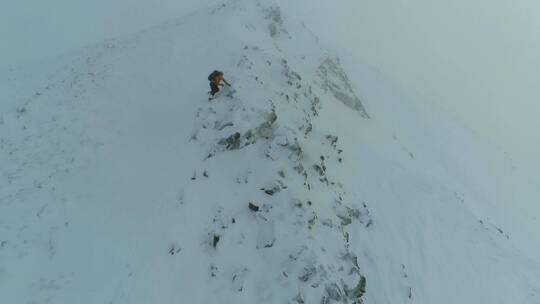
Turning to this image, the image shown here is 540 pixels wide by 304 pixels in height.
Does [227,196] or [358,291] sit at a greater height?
[358,291]

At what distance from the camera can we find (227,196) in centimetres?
1590

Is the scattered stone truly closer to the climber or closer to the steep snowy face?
the steep snowy face

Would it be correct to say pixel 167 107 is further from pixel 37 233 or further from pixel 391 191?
pixel 391 191

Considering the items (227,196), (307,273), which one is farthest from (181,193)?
(307,273)

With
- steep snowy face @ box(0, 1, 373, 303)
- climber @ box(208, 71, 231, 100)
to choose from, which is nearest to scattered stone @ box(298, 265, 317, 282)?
steep snowy face @ box(0, 1, 373, 303)

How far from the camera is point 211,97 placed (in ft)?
67.3

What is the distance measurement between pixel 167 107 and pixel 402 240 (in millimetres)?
12065

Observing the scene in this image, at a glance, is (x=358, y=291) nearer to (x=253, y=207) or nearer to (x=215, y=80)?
(x=253, y=207)

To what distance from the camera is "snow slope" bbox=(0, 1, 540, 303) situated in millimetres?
13789

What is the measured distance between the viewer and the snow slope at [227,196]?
13.8 m

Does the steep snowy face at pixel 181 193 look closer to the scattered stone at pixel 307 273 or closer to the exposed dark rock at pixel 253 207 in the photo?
the scattered stone at pixel 307 273

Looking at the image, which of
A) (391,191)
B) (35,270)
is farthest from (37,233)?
(391,191)

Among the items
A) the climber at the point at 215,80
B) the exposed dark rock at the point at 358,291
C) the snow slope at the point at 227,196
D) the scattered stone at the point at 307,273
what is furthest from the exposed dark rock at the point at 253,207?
the climber at the point at 215,80

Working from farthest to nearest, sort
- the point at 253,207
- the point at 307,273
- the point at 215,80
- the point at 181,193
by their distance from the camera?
1. the point at 215,80
2. the point at 181,193
3. the point at 253,207
4. the point at 307,273
